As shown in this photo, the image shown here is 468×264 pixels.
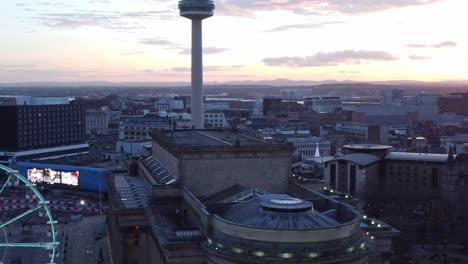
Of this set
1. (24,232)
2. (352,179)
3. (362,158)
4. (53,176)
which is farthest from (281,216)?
(53,176)

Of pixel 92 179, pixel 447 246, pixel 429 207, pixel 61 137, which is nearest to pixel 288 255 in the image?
pixel 447 246

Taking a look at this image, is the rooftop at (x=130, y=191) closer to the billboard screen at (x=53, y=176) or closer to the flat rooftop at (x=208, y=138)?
the flat rooftop at (x=208, y=138)

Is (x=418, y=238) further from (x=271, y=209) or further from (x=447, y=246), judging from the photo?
(x=271, y=209)

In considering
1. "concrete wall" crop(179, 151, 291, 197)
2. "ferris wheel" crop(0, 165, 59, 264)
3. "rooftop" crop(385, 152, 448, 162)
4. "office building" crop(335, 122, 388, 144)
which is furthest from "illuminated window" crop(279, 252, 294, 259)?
"office building" crop(335, 122, 388, 144)

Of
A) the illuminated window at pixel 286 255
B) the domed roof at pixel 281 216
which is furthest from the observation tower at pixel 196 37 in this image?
the illuminated window at pixel 286 255

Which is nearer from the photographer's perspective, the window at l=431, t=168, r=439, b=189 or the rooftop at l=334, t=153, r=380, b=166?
the rooftop at l=334, t=153, r=380, b=166

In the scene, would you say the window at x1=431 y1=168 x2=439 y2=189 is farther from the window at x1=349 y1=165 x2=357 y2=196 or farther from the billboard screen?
the billboard screen
